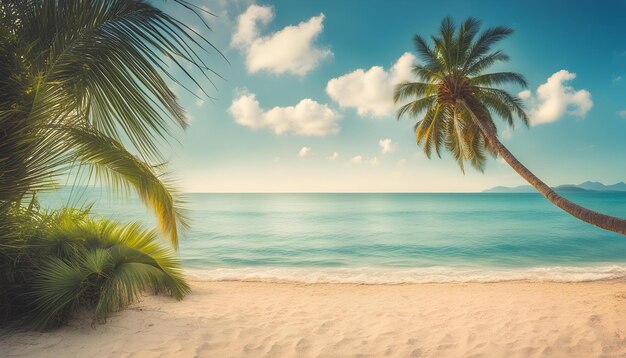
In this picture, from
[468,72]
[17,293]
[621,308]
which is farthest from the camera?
[468,72]

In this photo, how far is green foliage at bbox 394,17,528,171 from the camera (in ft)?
38.4

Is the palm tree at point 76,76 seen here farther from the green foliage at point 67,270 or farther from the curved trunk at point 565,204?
the curved trunk at point 565,204

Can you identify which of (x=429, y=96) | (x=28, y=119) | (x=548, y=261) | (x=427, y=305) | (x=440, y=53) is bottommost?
(x=548, y=261)

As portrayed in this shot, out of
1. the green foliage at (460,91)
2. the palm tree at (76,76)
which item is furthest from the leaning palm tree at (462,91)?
the palm tree at (76,76)

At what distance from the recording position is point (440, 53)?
41.3 feet

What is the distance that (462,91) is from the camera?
11586 millimetres

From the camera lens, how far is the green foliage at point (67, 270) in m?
4.33

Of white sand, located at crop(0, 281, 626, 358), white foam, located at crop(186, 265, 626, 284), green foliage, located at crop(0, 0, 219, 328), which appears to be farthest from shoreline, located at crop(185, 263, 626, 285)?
green foliage, located at crop(0, 0, 219, 328)

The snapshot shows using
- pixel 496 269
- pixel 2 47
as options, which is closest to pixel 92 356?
pixel 2 47

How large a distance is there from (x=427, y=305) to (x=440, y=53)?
10290 mm

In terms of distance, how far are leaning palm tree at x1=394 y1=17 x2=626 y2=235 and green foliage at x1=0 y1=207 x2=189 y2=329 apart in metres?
10.4

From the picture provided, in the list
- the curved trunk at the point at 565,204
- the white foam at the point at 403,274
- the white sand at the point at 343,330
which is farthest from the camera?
the white foam at the point at 403,274

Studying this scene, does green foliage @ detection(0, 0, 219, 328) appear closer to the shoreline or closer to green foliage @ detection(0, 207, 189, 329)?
green foliage @ detection(0, 207, 189, 329)

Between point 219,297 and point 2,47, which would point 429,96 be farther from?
point 2,47
